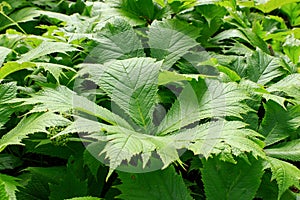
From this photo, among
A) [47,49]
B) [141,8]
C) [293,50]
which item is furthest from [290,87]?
[47,49]

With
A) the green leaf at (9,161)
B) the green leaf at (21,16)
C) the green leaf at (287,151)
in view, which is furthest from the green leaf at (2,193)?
the green leaf at (21,16)

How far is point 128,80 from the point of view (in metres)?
1.01

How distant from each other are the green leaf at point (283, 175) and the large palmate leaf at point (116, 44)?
0.49 m

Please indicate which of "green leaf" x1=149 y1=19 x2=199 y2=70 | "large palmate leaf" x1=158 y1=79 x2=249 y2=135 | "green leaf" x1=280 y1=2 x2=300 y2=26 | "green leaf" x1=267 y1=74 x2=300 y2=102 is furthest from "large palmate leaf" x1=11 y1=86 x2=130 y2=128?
"green leaf" x1=280 y1=2 x2=300 y2=26

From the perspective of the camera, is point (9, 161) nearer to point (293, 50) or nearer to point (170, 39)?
point (170, 39)

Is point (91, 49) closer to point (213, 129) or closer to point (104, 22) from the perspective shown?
point (104, 22)

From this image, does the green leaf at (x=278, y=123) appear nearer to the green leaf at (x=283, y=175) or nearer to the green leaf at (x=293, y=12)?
the green leaf at (x=283, y=175)

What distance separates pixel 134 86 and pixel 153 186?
0.84 ft

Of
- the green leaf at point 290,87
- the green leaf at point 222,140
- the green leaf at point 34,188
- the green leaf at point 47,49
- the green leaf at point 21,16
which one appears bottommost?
the green leaf at point 34,188

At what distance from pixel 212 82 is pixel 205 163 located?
224mm

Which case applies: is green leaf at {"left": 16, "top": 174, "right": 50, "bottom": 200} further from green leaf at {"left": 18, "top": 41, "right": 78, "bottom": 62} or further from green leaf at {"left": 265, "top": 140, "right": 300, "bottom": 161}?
green leaf at {"left": 265, "top": 140, "right": 300, "bottom": 161}

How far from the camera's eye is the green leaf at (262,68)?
122 centimetres

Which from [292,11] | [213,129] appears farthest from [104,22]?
[292,11]

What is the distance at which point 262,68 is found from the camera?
1239 millimetres
